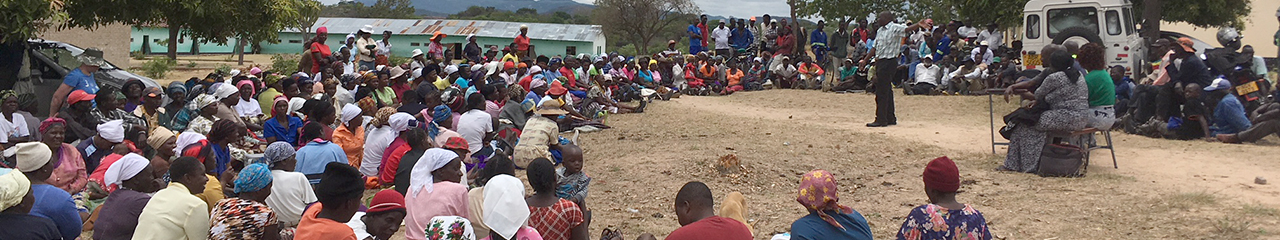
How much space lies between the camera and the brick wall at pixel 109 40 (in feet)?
69.5

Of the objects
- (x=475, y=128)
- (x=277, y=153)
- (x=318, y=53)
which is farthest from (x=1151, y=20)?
(x=277, y=153)

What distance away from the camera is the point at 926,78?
18.1 m

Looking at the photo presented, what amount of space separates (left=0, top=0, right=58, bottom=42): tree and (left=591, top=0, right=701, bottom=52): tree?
114 ft

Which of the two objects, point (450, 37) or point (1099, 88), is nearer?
point (1099, 88)

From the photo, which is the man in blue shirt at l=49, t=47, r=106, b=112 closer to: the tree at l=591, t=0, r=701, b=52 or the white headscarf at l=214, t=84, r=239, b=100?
the white headscarf at l=214, t=84, r=239, b=100

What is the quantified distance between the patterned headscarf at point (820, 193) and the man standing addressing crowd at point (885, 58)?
8668mm

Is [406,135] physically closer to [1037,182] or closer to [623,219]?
[623,219]

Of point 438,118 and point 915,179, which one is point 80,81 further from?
point 915,179

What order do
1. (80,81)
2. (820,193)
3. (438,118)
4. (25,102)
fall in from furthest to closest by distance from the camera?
(80,81)
(25,102)
(438,118)
(820,193)

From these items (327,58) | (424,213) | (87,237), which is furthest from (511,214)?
(327,58)

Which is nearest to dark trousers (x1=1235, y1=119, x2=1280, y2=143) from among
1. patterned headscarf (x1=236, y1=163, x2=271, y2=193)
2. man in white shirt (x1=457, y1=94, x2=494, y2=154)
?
man in white shirt (x1=457, y1=94, x2=494, y2=154)

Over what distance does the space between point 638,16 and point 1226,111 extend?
36095 millimetres

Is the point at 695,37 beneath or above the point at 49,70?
above

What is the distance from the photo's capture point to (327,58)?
46.2 ft
